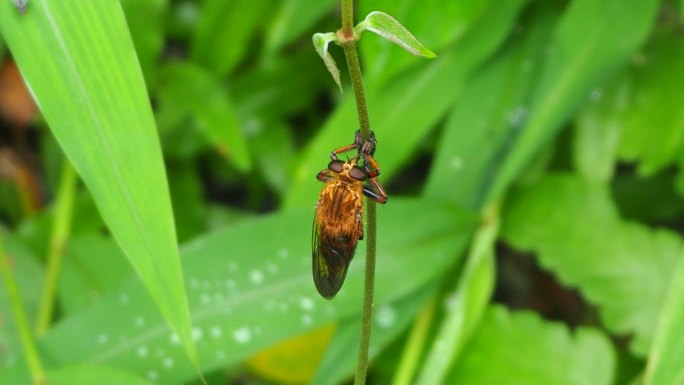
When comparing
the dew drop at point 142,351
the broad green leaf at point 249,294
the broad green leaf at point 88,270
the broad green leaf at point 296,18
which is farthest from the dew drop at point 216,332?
the broad green leaf at point 296,18

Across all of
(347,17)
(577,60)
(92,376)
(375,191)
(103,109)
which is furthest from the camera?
(577,60)

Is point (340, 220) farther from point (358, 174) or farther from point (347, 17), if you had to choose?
point (347, 17)

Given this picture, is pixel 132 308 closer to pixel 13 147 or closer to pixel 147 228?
pixel 147 228

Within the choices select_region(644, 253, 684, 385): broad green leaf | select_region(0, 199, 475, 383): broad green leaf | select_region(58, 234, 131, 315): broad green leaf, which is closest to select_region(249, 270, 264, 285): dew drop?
select_region(0, 199, 475, 383): broad green leaf

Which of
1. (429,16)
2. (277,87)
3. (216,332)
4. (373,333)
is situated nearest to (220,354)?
(216,332)

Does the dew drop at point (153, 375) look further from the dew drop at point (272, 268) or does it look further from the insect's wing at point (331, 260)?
the insect's wing at point (331, 260)

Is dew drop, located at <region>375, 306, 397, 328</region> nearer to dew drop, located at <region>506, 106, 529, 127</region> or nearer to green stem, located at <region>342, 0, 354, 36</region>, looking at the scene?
dew drop, located at <region>506, 106, 529, 127</region>

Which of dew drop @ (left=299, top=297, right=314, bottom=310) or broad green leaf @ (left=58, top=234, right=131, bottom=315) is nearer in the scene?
dew drop @ (left=299, top=297, right=314, bottom=310)
